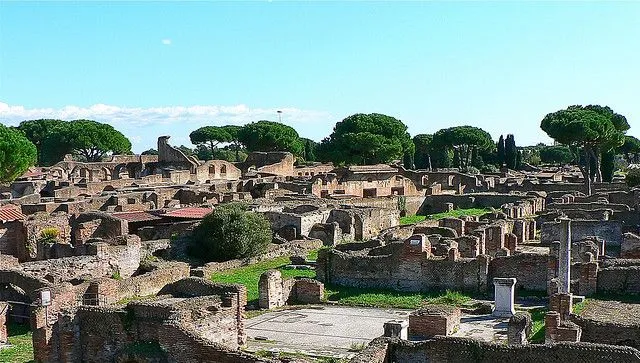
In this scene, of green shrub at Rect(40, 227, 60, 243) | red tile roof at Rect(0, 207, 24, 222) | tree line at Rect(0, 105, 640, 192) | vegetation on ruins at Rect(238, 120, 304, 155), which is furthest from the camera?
vegetation on ruins at Rect(238, 120, 304, 155)

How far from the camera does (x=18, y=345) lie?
56.6 ft

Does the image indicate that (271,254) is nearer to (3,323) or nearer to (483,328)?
(483,328)

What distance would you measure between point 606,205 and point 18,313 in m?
30.5

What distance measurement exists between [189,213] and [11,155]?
16.3m

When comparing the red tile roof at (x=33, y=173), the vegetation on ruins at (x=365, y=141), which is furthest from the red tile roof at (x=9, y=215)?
the vegetation on ruins at (x=365, y=141)

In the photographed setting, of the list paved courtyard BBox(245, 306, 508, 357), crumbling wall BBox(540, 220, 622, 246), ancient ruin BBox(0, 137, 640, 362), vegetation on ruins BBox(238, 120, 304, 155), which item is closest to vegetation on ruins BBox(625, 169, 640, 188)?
ancient ruin BBox(0, 137, 640, 362)

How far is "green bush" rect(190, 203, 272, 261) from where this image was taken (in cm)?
2845

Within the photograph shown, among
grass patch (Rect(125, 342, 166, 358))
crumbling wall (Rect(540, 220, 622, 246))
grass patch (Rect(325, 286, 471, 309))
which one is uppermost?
crumbling wall (Rect(540, 220, 622, 246))

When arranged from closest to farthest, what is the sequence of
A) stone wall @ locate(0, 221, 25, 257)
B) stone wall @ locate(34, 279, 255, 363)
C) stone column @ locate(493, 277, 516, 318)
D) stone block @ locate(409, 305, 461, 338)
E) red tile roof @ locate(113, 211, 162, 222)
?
stone wall @ locate(34, 279, 255, 363)
stone block @ locate(409, 305, 461, 338)
stone column @ locate(493, 277, 516, 318)
stone wall @ locate(0, 221, 25, 257)
red tile roof @ locate(113, 211, 162, 222)

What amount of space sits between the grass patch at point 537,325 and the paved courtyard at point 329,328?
0.72 metres

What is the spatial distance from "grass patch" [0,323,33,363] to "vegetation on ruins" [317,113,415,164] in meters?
57.3

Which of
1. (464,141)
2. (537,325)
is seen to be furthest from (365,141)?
(537,325)

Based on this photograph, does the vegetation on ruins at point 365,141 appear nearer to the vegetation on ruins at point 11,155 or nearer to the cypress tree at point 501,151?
the cypress tree at point 501,151

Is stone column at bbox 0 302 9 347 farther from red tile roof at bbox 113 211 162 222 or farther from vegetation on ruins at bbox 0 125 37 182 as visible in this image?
vegetation on ruins at bbox 0 125 37 182
